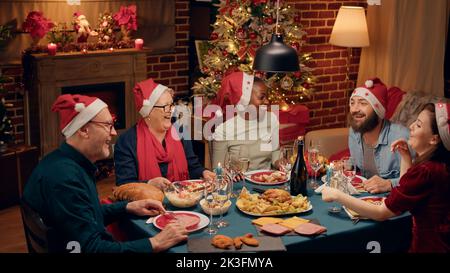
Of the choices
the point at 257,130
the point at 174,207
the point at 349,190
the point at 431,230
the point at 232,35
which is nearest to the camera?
the point at 431,230

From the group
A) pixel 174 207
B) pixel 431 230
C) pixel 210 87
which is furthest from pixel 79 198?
pixel 210 87

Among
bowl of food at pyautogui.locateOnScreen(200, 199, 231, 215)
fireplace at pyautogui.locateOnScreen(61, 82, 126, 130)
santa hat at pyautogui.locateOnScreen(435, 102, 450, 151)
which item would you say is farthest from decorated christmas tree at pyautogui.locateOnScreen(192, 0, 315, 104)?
santa hat at pyautogui.locateOnScreen(435, 102, 450, 151)

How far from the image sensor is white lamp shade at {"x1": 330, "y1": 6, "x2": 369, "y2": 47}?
6.19m

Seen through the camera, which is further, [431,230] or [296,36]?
[296,36]

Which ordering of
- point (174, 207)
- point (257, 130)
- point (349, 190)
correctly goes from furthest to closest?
point (257, 130)
point (349, 190)
point (174, 207)

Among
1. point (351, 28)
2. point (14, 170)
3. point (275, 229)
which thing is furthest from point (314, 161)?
point (351, 28)

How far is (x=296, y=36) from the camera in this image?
5.77 metres

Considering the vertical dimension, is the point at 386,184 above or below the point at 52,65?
below

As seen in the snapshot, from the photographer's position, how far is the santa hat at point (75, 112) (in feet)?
9.26

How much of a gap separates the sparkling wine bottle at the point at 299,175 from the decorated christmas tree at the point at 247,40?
97.3 inches

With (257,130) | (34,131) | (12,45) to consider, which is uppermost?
(12,45)

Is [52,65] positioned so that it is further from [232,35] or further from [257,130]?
[257,130]

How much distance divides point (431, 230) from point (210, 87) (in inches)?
128

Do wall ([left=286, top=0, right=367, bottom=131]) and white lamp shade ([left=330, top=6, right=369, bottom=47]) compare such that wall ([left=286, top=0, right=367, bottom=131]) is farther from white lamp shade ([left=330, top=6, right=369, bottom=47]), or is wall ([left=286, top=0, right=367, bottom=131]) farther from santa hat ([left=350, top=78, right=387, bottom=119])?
santa hat ([left=350, top=78, right=387, bottom=119])
